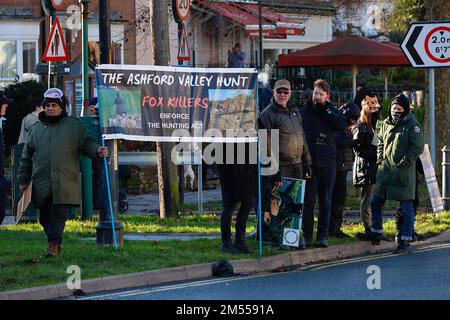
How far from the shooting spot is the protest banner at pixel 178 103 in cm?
1320

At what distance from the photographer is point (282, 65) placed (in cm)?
2878

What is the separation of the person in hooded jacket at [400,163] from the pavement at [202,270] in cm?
42

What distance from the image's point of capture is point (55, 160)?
12.3m

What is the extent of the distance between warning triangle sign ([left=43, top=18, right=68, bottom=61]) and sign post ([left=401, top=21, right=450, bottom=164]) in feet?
17.7

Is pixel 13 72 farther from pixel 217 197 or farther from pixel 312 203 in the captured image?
pixel 312 203

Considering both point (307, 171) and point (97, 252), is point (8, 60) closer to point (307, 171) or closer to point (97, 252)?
point (307, 171)

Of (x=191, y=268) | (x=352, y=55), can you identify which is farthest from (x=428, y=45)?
(x=352, y=55)

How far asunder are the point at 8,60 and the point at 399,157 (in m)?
18.6

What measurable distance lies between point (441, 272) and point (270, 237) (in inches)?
94.1

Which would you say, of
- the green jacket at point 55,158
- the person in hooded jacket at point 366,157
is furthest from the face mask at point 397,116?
the green jacket at point 55,158

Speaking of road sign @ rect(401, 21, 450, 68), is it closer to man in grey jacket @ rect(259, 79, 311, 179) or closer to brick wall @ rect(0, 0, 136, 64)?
man in grey jacket @ rect(259, 79, 311, 179)

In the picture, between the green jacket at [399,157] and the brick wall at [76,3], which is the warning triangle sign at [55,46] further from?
the brick wall at [76,3]

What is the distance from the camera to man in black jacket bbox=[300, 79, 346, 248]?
13.7 meters
